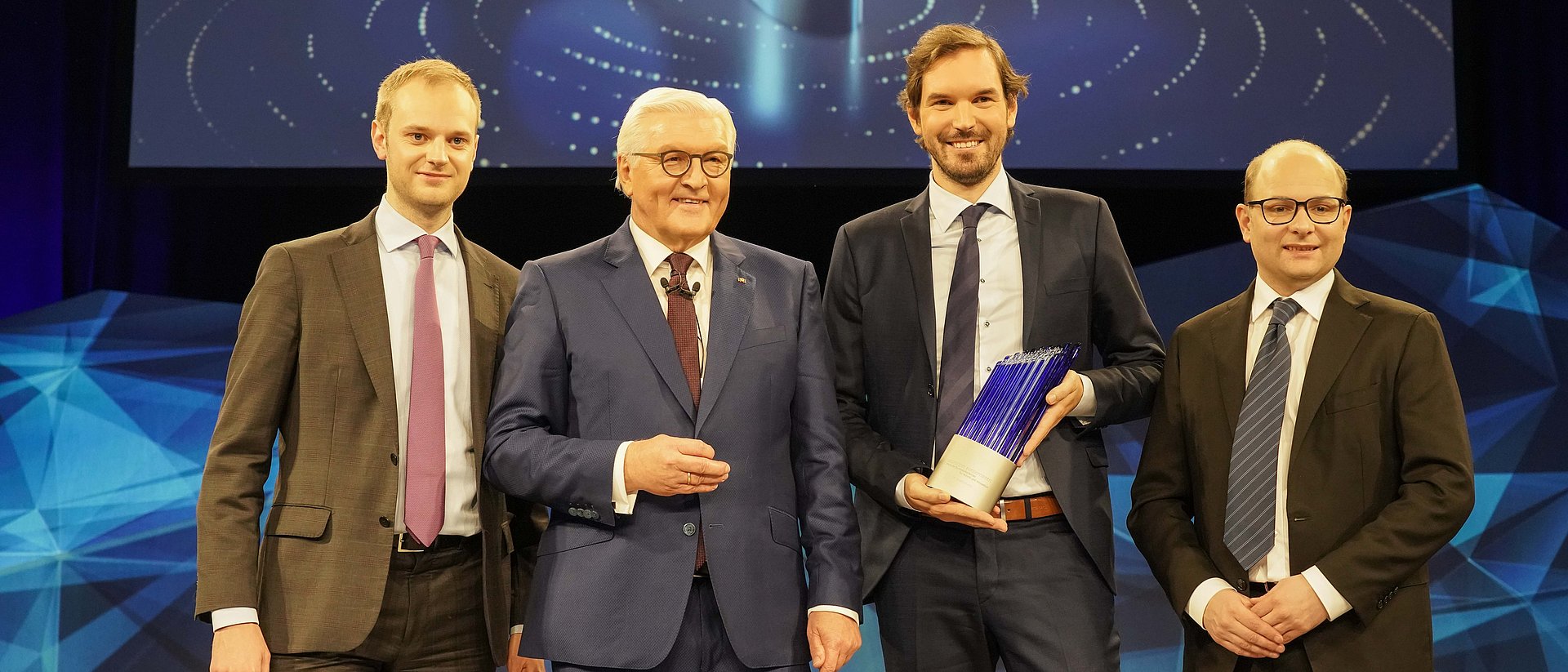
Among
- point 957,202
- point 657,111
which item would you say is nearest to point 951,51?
point 957,202

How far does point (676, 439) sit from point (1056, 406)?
744 millimetres

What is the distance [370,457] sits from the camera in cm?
220

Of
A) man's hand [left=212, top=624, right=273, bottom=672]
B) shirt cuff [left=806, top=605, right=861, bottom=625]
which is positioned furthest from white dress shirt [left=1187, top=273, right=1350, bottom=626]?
Answer: man's hand [left=212, top=624, right=273, bottom=672]

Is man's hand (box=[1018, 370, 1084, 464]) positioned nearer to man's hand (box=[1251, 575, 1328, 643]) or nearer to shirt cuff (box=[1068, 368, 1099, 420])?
shirt cuff (box=[1068, 368, 1099, 420])

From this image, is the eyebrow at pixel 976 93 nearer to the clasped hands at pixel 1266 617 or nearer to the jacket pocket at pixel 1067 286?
the jacket pocket at pixel 1067 286

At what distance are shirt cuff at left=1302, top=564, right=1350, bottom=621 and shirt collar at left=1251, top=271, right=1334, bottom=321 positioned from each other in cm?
49

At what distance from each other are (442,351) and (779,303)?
2.15 ft

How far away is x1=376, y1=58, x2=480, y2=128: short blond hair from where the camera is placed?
2.44 m

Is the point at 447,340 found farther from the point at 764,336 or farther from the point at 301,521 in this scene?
the point at 764,336

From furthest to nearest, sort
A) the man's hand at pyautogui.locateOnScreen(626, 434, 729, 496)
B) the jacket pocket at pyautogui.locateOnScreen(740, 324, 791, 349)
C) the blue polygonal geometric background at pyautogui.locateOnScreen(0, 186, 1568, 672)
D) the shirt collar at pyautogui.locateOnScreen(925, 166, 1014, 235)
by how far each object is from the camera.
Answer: the blue polygonal geometric background at pyautogui.locateOnScreen(0, 186, 1568, 672) < the shirt collar at pyautogui.locateOnScreen(925, 166, 1014, 235) < the jacket pocket at pyautogui.locateOnScreen(740, 324, 791, 349) < the man's hand at pyautogui.locateOnScreen(626, 434, 729, 496)

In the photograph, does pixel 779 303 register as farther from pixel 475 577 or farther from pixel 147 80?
pixel 147 80

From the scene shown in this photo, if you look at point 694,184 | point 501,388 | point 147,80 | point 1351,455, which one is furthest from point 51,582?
point 1351,455

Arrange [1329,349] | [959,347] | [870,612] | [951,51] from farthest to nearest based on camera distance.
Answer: [870,612], [951,51], [959,347], [1329,349]

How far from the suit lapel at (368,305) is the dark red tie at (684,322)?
0.54 m
